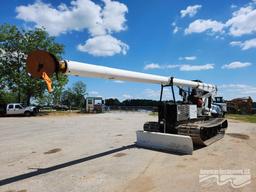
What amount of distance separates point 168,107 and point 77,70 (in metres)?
5.01

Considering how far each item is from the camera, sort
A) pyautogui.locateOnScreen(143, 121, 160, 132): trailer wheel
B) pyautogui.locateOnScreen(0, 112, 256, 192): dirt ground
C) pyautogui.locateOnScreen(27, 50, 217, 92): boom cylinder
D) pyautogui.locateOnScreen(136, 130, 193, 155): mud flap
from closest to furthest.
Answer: pyautogui.locateOnScreen(0, 112, 256, 192): dirt ground → pyautogui.locateOnScreen(27, 50, 217, 92): boom cylinder → pyautogui.locateOnScreen(136, 130, 193, 155): mud flap → pyautogui.locateOnScreen(143, 121, 160, 132): trailer wheel

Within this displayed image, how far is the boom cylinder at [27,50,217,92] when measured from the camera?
6.38 meters

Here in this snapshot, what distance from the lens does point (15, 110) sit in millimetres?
36000

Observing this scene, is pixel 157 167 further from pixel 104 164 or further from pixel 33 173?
pixel 33 173

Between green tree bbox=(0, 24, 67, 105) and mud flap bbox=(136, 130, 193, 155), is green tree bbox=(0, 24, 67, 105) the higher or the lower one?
the higher one

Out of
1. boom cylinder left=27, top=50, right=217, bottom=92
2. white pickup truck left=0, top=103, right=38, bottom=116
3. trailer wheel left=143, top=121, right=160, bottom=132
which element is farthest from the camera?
white pickup truck left=0, top=103, right=38, bottom=116

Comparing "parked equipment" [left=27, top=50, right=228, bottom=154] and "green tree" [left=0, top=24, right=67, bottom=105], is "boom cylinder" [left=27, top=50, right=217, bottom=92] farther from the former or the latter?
"green tree" [left=0, top=24, right=67, bottom=105]

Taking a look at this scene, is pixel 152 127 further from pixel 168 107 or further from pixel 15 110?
pixel 15 110

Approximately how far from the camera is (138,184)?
6391 millimetres

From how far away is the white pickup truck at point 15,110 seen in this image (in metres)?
36.0

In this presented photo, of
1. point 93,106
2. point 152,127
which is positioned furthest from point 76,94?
point 152,127

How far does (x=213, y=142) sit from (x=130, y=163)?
16.5ft

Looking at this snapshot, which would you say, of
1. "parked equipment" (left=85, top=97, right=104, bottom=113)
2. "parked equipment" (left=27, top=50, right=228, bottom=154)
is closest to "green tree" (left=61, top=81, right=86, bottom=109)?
"parked equipment" (left=85, top=97, right=104, bottom=113)

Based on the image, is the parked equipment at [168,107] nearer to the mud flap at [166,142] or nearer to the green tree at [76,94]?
the mud flap at [166,142]
